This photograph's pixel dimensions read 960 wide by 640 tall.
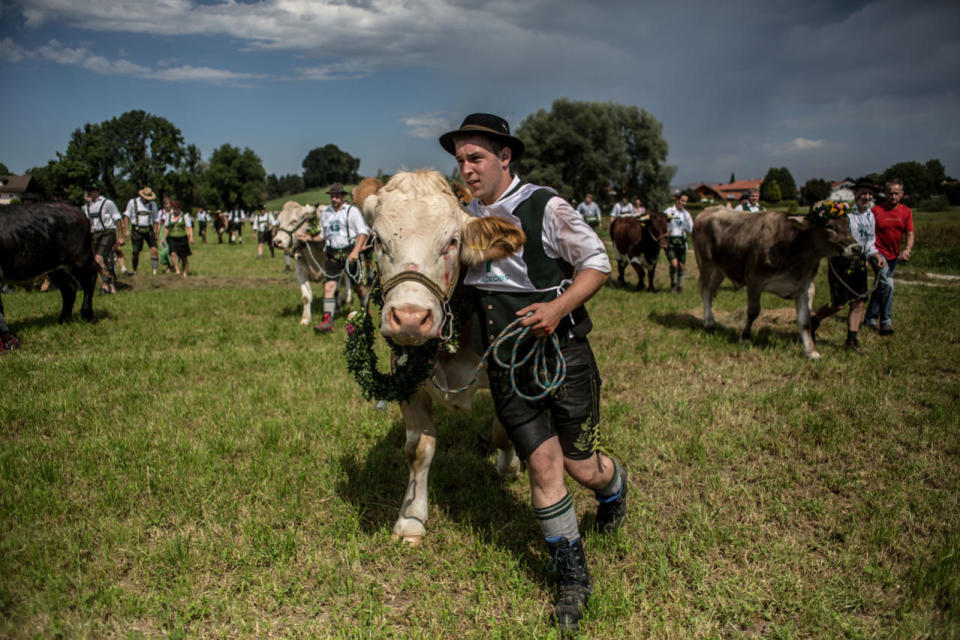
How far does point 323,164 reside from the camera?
128 metres

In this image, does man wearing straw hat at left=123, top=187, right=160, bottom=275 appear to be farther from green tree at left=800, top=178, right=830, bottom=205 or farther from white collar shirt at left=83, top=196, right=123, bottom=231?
green tree at left=800, top=178, right=830, bottom=205

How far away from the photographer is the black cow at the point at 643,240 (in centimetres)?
1377

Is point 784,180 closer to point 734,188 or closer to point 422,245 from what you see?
point 734,188

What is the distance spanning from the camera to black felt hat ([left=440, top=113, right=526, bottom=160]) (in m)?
2.70

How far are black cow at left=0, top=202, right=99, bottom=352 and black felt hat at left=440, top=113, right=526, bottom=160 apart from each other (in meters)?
8.16

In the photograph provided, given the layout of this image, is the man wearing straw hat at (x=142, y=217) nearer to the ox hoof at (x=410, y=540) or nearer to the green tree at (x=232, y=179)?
the ox hoof at (x=410, y=540)

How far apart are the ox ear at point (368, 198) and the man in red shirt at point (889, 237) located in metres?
8.88

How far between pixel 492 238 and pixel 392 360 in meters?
1.01

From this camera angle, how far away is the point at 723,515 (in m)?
3.86

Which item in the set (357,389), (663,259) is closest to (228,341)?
(357,389)

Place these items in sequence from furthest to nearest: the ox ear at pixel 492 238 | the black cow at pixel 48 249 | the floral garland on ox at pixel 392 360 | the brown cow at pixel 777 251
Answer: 1. the black cow at pixel 48 249
2. the brown cow at pixel 777 251
3. the floral garland on ox at pixel 392 360
4. the ox ear at pixel 492 238

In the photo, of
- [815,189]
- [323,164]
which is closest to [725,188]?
[815,189]

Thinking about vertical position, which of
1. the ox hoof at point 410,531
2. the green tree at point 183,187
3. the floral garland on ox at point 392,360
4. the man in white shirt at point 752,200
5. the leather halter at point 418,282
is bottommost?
the ox hoof at point 410,531

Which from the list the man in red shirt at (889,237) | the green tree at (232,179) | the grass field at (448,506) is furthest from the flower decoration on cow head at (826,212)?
the green tree at (232,179)
